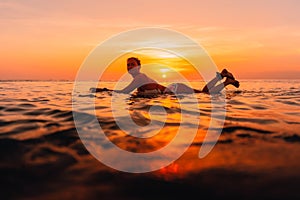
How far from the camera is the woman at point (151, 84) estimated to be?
11664mm

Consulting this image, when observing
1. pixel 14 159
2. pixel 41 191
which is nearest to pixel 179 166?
pixel 41 191

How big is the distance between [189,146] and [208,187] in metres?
1.37

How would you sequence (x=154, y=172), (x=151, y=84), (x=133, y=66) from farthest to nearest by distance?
(x=151, y=84) → (x=133, y=66) → (x=154, y=172)

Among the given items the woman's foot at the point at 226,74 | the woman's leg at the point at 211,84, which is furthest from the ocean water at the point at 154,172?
the woman's leg at the point at 211,84

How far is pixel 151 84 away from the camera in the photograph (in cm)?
1235

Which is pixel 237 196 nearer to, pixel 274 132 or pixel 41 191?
pixel 41 191

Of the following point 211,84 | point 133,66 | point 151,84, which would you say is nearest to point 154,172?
point 133,66

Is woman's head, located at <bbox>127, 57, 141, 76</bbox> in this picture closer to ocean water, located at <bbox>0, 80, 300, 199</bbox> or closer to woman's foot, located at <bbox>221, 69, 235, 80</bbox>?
woman's foot, located at <bbox>221, 69, 235, 80</bbox>

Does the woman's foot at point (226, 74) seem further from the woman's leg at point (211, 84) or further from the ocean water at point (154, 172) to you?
the ocean water at point (154, 172)

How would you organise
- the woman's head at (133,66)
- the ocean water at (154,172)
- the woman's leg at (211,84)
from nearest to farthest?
1. the ocean water at (154,172)
2. the woman's head at (133,66)
3. the woman's leg at (211,84)

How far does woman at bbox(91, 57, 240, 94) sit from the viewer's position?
1166 centimetres

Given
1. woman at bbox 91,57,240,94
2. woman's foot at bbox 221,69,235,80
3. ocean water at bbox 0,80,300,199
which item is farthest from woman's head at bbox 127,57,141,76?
ocean water at bbox 0,80,300,199

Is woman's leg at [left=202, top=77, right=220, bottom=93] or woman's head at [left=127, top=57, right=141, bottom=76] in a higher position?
woman's head at [left=127, top=57, right=141, bottom=76]

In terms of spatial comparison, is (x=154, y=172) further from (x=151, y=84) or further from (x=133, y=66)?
(x=151, y=84)
